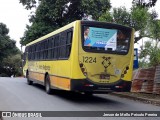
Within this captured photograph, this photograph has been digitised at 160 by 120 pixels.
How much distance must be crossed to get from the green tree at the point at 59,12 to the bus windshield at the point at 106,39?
719 inches

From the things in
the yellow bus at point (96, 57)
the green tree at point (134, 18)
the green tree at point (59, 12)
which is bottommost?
the yellow bus at point (96, 57)

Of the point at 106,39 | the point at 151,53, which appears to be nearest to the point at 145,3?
the point at 106,39

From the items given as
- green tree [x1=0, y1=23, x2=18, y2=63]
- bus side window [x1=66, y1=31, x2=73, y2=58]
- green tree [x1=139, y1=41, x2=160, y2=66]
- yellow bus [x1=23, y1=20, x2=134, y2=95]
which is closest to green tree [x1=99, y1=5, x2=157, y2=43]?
green tree [x1=139, y1=41, x2=160, y2=66]

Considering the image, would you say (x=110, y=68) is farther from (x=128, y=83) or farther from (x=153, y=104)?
(x=153, y=104)

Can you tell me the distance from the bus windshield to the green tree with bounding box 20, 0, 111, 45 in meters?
18.3

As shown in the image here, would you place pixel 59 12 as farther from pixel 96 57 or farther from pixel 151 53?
pixel 96 57

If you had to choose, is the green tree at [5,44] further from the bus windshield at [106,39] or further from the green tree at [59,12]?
the bus windshield at [106,39]

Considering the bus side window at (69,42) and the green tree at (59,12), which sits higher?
the green tree at (59,12)

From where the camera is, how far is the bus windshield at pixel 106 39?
12883 millimetres

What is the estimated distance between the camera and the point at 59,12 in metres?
32.1

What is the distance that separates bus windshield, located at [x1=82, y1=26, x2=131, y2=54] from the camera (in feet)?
42.3

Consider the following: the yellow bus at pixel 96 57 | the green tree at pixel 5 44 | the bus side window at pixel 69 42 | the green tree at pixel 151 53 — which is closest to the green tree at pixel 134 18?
the green tree at pixel 151 53

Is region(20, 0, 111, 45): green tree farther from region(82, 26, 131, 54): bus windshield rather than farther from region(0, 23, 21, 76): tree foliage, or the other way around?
region(0, 23, 21, 76): tree foliage

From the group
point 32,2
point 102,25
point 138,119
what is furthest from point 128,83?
point 32,2
